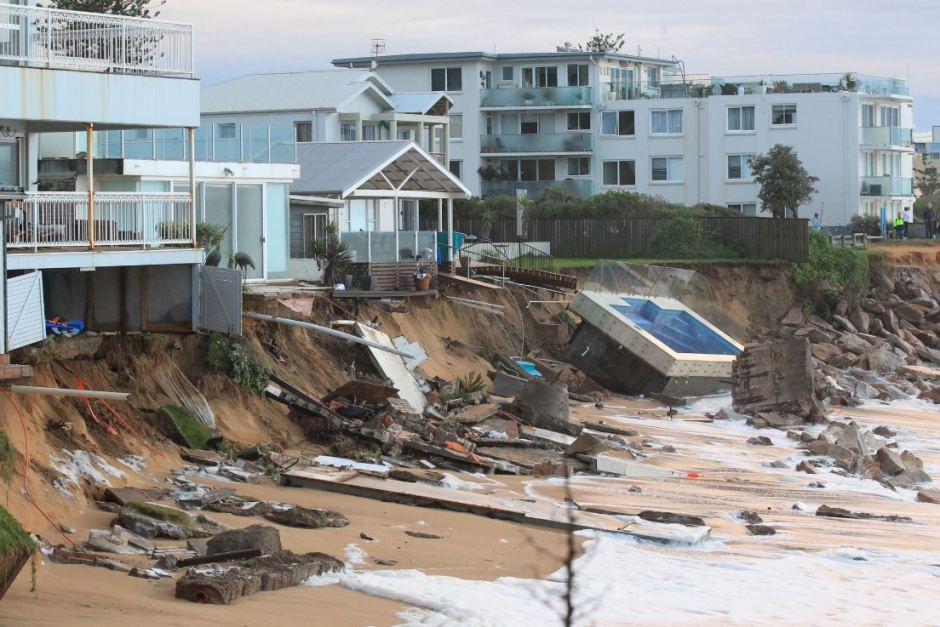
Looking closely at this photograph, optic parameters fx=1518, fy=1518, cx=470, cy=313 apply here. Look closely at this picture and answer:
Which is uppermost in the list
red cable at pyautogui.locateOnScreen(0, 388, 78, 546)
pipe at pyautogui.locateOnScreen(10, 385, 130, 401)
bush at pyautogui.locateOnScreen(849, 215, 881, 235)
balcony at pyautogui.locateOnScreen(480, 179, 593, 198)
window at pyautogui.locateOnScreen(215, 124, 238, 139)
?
balcony at pyautogui.locateOnScreen(480, 179, 593, 198)

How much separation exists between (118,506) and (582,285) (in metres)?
24.9

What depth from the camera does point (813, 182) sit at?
6141 cm

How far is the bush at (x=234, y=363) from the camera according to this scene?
22.8 m

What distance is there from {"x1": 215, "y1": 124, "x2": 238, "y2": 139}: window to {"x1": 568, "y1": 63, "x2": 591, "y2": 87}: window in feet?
130

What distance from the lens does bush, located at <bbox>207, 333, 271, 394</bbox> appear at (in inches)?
898

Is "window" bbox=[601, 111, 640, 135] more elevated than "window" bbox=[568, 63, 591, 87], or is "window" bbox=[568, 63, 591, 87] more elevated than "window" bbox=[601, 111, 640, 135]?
"window" bbox=[568, 63, 591, 87]

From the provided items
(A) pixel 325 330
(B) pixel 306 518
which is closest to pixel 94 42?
(A) pixel 325 330

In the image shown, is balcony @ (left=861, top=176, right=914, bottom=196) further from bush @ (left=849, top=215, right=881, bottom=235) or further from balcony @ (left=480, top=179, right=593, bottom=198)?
balcony @ (left=480, top=179, right=593, bottom=198)

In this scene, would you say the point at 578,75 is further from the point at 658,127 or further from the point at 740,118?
the point at 740,118

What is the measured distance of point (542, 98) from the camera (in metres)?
66.6

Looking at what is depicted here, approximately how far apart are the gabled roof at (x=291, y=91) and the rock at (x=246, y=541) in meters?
29.3

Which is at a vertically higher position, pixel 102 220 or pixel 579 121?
pixel 579 121

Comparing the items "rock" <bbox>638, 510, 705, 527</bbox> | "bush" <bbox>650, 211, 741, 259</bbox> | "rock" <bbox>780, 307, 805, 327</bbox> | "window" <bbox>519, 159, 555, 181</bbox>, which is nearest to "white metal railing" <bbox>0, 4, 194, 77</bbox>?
"rock" <bbox>638, 510, 705, 527</bbox>

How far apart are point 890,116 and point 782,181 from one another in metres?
9.54
